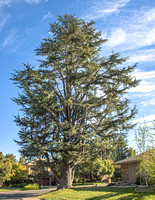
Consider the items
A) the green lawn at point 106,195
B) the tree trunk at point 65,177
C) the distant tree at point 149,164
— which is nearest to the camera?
the green lawn at point 106,195

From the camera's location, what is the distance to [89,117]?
19547mm

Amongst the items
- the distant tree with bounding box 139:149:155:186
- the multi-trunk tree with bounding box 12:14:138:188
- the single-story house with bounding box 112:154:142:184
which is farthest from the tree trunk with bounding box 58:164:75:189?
the single-story house with bounding box 112:154:142:184

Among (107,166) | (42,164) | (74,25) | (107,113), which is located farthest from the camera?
(107,166)

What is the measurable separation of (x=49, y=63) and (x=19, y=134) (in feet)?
27.2

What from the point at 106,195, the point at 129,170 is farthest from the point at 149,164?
the point at 129,170

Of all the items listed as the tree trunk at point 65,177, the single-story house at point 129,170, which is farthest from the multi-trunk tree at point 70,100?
the single-story house at point 129,170

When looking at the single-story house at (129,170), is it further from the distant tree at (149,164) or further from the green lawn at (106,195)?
the green lawn at (106,195)

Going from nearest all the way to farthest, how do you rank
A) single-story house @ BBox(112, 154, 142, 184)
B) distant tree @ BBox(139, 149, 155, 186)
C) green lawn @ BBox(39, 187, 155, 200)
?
green lawn @ BBox(39, 187, 155, 200)
distant tree @ BBox(139, 149, 155, 186)
single-story house @ BBox(112, 154, 142, 184)

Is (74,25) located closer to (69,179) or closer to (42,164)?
(42,164)

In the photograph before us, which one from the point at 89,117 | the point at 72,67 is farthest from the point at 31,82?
the point at 89,117

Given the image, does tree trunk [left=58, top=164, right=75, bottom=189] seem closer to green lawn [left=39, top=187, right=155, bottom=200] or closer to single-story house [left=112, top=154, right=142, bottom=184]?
green lawn [left=39, top=187, right=155, bottom=200]

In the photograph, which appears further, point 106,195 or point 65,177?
point 65,177

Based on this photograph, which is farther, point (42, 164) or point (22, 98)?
Answer: point (22, 98)

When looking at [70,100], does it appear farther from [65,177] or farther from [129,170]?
[129,170]
